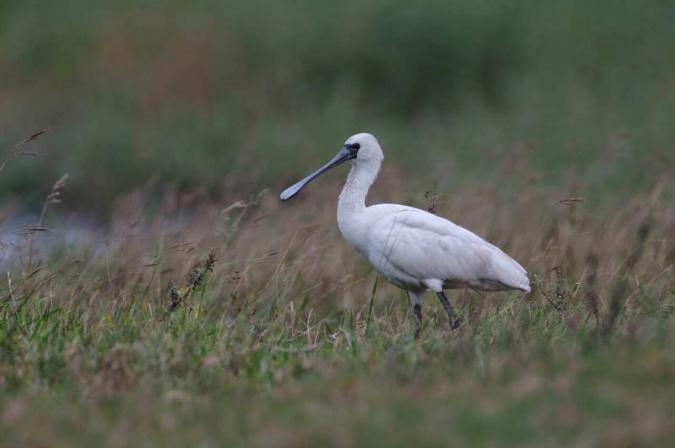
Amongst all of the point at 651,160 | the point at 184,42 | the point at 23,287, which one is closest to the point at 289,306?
the point at 23,287

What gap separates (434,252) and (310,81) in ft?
30.7

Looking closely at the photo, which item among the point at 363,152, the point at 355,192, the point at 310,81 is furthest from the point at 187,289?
the point at 310,81

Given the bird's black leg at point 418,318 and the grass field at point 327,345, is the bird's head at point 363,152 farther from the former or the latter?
the bird's black leg at point 418,318

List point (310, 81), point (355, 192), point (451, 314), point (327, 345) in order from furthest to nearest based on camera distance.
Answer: point (310, 81) → point (355, 192) → point (451, 314) → point (327, 345)

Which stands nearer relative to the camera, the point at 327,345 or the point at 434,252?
the point at 327,345

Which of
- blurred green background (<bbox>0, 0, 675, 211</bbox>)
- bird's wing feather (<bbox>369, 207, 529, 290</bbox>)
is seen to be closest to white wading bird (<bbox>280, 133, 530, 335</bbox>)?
bird's wing feather (<bbox>369, 207, 529, 290</bbox>)

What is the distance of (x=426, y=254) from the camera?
7578 mm

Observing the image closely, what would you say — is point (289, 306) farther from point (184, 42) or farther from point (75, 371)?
point (184, 42)

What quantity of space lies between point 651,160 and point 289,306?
5083mm

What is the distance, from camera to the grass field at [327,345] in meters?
4.93

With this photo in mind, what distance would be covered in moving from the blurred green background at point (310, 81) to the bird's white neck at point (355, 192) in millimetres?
5381

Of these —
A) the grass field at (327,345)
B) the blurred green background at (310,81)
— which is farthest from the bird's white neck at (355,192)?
the blurred green background at (310,81)

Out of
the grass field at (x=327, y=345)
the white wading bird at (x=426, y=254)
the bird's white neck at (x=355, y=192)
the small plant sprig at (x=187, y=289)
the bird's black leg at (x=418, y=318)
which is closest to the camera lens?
the grass field at (x=327, y=345)

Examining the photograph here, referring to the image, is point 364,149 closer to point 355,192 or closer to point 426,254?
point 355,192
